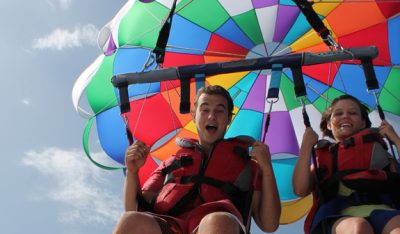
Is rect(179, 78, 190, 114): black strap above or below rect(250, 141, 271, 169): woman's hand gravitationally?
above

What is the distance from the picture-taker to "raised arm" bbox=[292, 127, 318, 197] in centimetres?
326

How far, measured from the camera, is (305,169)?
3.26 metres

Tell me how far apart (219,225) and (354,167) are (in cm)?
132

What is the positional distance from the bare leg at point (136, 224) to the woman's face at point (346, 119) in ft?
5.36

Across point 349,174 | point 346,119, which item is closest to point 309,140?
point 349,174

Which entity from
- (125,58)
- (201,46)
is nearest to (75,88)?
(125,58)

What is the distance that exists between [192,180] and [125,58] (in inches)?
105

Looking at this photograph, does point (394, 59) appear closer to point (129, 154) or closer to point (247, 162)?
point (247, 162)

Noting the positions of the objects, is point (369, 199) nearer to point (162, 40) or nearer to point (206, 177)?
point (206, 177)

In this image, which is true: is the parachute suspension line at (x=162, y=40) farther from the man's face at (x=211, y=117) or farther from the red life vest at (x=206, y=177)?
the red life vest at (x=206, y=177)

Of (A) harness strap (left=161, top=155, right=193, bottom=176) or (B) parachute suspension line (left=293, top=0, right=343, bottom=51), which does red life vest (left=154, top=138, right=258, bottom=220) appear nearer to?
(A) harness strap (left=161, top=155, right=193, bottom=176)

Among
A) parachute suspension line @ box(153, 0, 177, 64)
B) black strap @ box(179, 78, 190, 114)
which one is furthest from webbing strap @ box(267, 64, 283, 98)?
parachute suspension line @ box(153, 0, 177, 64)

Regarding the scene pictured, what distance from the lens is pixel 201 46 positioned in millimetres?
5629

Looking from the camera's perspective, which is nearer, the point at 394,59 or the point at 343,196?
the point at 343,196
